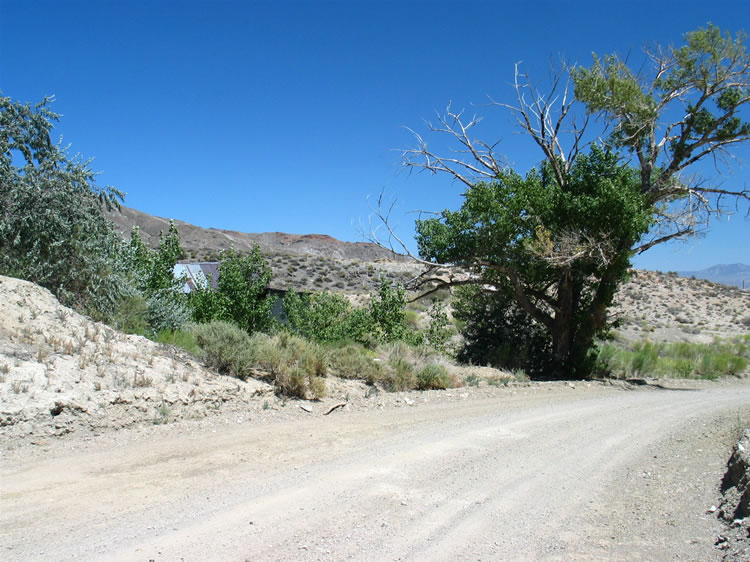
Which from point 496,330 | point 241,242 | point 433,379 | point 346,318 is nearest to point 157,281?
point 346,318

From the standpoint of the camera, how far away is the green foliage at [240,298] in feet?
52.1

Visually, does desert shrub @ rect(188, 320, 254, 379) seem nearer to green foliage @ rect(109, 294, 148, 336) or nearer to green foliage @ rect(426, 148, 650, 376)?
green foliage @ rect(109, 294, 148, 336)

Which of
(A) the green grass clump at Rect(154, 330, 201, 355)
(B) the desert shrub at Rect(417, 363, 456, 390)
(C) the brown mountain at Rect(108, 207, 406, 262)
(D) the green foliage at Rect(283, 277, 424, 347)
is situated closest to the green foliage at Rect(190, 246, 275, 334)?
(D) the green foliage at Rect(283, 277, 424, 347)

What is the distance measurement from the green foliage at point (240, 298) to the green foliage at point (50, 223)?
8.21ft

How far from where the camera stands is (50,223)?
13.4 meters

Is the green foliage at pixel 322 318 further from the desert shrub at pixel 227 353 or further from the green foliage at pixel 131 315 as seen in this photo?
the desert shrub at pixel 227 353

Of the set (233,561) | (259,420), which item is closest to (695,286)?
(259,420)

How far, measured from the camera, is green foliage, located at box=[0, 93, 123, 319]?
1308 cm

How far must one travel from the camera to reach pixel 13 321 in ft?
32.4

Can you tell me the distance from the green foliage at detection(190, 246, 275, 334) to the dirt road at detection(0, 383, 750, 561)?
21.9ft

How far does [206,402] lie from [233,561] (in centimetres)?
535

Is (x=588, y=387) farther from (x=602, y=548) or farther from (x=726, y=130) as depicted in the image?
(x=602, y=548)

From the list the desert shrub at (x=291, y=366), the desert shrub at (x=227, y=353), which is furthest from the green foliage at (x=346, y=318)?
the desert shrub at (x=227, y=353)

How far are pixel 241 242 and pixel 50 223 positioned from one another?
269ft
